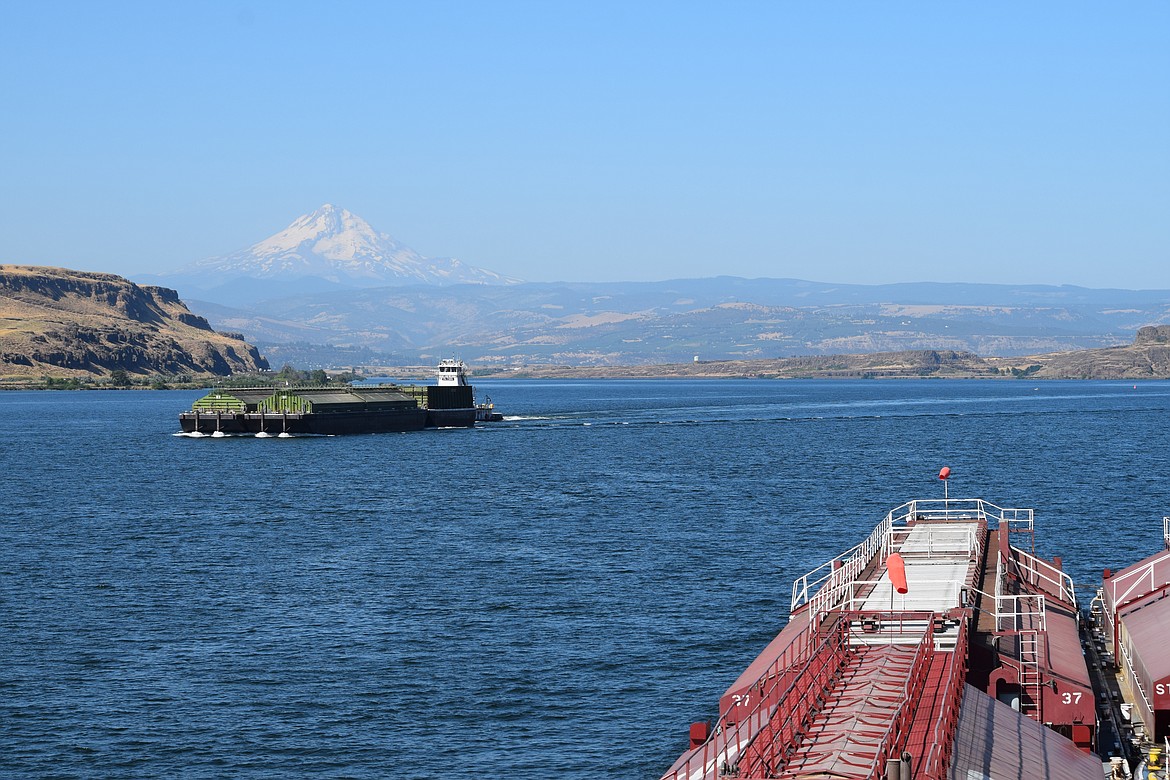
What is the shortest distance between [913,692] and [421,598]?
3758cm

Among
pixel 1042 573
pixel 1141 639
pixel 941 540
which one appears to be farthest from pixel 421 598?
pixel 1141 639

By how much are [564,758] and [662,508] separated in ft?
212

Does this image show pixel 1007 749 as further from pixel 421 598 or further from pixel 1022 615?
pixel 421 598

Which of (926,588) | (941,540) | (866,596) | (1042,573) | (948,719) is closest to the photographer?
(948,719)

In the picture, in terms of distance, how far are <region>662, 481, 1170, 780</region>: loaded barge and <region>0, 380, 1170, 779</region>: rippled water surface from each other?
631cm

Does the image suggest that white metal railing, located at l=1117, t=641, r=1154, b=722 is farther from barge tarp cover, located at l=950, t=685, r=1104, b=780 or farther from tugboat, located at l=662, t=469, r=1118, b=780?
barge tarp cover, located at l=950, t=685, r=1104, b=780

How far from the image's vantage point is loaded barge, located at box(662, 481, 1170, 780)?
29609 mm

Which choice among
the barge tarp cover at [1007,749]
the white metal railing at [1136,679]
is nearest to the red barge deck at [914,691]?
the barge tarp cover at [1007,749]

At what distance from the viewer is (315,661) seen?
173ft

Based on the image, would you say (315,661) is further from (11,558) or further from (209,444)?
(209,444)

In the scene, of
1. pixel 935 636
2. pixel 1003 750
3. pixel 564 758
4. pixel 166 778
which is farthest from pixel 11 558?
pixel 1003 750

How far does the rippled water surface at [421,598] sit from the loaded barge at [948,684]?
20.7 ft

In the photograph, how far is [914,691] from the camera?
107 feet

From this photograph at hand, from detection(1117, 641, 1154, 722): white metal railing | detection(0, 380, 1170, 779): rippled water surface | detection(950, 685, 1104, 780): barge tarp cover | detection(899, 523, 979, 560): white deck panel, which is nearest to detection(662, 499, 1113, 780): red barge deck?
detection(950, 685, 1104, 780): barge tarp cover
